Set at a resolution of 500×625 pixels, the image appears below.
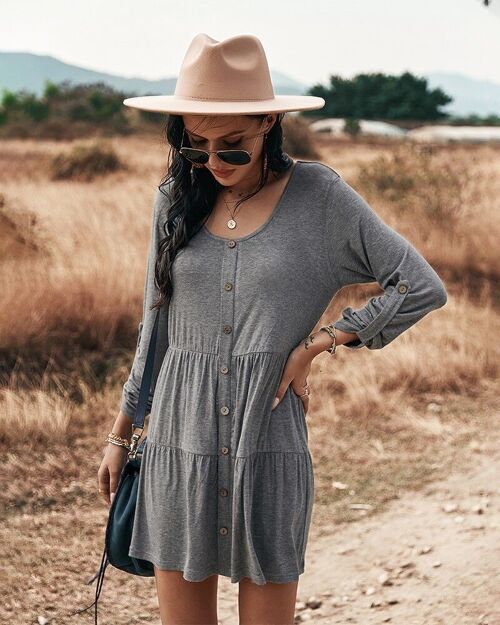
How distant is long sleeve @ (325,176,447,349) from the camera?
2.09 metres

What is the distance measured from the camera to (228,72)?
2.13 meters

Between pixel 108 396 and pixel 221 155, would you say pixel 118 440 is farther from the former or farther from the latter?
pixel 108 396

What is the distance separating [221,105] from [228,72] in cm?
11

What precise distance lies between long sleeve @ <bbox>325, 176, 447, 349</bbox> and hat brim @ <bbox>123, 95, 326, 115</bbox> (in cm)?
21

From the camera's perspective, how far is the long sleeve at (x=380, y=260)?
209 centimetres

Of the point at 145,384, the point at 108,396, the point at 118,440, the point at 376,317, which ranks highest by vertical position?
the point at 376,317

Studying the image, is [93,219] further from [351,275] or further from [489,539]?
[351,275]

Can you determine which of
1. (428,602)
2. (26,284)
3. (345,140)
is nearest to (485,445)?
(428,602)

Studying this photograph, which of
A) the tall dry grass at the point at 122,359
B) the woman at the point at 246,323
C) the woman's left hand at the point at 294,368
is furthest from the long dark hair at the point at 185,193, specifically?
the tall dry grass at the point at 122,359

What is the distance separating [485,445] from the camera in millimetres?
5418

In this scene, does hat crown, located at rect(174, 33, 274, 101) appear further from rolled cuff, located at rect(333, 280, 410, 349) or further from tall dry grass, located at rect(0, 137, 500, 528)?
tall dry grass, located at rect(0, 137, 500, 528)

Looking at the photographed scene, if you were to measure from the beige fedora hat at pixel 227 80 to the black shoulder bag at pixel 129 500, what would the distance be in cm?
51

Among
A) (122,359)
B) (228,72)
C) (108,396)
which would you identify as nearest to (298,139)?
(122,359)

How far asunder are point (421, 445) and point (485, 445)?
0.37m
